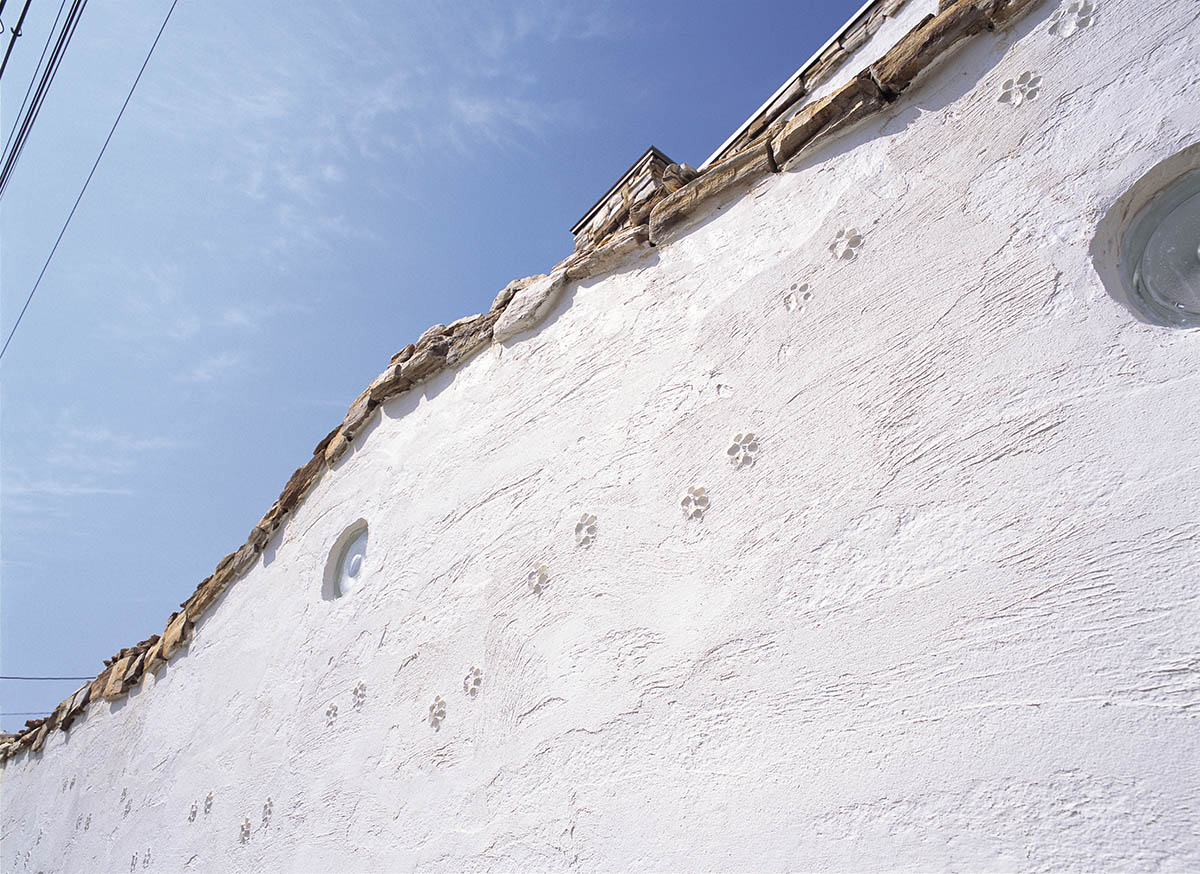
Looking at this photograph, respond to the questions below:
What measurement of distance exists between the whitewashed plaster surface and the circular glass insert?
0.87 feet

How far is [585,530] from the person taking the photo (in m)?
2.45

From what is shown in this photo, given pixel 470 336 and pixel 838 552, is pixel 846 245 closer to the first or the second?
pixel 838 552

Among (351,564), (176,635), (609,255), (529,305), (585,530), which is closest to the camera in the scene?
(585,530)

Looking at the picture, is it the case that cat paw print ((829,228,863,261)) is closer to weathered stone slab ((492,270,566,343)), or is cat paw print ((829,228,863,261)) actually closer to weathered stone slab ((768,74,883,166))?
weathered stone slab ((768,74,883,166))

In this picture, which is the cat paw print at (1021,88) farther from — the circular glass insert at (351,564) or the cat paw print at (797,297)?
the circular glass insert at (351,564)

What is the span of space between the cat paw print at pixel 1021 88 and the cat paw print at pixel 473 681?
1973 mm

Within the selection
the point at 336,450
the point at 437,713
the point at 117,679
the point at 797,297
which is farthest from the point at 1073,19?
the point at 117,679

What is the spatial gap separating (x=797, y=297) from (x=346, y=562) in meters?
2.19

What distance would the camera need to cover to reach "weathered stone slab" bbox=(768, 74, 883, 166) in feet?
7.41

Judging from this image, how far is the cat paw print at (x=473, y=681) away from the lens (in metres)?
2.54

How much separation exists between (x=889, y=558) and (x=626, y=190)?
7.52ft

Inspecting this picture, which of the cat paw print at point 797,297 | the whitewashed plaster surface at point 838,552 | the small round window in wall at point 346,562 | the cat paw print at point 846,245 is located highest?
the small round window in wall at point 346,562

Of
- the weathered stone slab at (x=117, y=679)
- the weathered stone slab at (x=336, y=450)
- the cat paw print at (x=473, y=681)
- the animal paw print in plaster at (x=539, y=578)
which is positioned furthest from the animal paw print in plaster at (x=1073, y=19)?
the weathered stone slab at (x=117, y=679)

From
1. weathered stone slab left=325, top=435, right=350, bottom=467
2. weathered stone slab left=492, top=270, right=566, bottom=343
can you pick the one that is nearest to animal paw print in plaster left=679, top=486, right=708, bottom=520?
weathered stone slab left=492, top=270, right=566, bottom=343
